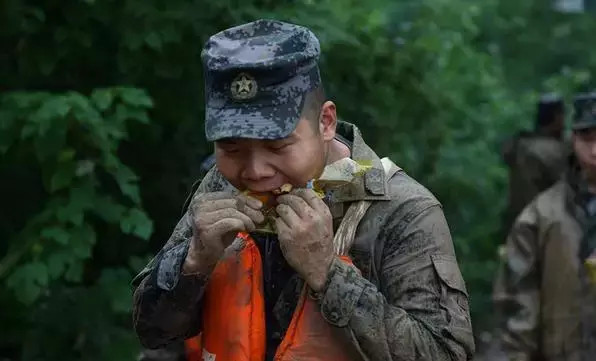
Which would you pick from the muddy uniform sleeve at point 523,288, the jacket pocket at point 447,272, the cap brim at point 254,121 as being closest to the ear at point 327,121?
the cap brim at point 254,121

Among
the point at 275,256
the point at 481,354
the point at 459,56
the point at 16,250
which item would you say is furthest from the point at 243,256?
the point at 481,354

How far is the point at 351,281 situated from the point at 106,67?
13.9ft

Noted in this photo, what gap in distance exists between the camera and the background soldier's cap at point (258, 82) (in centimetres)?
324

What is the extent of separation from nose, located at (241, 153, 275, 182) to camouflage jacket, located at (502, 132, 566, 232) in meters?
5.82

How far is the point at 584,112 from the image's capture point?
685 centimetres

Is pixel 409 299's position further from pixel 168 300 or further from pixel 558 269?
pixel 558 269

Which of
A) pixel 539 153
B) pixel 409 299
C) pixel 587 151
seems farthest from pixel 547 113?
pixel 409 299

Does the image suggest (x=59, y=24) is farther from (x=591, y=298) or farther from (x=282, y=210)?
(x=282, y=210)

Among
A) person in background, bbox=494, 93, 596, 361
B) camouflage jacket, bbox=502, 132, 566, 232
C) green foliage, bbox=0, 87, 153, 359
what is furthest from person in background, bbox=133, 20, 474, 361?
camouflage jacket, bbox=502, 132, 566, 232

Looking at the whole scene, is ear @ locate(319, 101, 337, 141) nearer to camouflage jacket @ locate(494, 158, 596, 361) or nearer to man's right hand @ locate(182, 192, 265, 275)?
man's right hand @ locate(182, 192, 265, 275)

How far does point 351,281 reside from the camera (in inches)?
128

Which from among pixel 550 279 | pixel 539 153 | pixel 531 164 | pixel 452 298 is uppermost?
pixel 452 298

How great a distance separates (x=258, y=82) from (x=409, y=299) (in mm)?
626

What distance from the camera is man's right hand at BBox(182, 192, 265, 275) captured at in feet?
10.7
